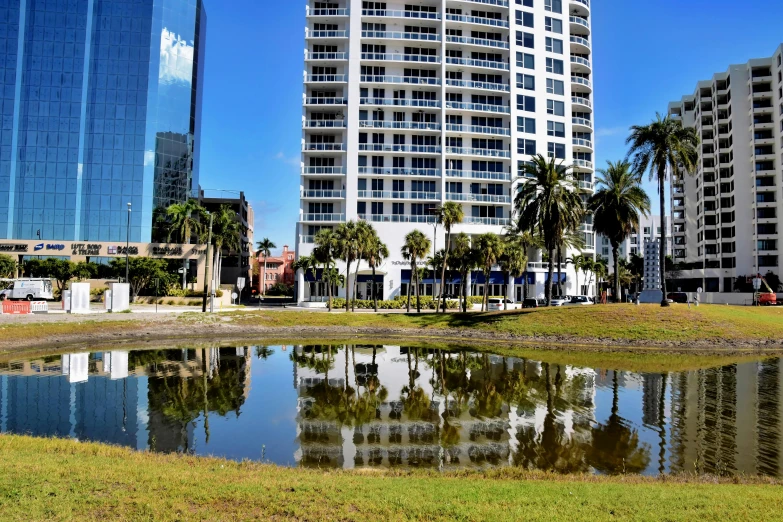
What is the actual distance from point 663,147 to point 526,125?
41.7 m

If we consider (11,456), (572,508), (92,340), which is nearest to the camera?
(572,508)

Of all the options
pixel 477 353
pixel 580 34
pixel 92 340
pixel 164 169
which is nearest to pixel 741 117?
pixel 580 34

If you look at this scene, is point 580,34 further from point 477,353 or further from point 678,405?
point 678,405

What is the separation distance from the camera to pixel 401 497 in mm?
8562

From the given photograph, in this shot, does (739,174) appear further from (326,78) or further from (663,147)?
(326,78)

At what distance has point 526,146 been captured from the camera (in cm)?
8206

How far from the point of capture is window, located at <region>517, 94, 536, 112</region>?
271ft

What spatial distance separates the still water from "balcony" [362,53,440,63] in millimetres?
63104

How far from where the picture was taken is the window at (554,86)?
84.4m

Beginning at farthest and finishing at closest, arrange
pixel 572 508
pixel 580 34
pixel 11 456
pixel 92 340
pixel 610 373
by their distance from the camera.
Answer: pixel 580 34
pixel 92 340
pixel 610 373
pixel 11 456
pixel 572 508

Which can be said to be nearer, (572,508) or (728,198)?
(572,508)

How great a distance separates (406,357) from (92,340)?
23920 millimetres

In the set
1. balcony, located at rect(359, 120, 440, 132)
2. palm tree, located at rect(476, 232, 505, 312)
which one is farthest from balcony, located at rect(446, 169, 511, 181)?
palm tree, located at rect(476, 232, 505, 312)

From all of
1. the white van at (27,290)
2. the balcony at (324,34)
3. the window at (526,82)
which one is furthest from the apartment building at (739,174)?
the white van at (27,290)
